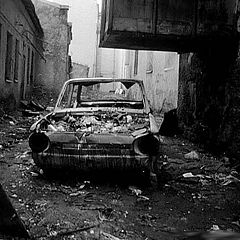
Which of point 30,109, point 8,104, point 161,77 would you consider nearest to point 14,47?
point 8,104

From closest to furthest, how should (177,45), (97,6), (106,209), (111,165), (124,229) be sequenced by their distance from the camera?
(124,229) < (106,209) < (111,165) < (177,45) < (97,6)

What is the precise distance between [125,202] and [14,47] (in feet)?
35.8

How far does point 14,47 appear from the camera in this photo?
13.7 m

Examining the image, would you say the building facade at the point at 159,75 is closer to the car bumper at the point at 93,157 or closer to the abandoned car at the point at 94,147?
the abandoned car at the point at 94,147

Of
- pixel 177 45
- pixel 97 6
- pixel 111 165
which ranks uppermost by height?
pixel 97 6

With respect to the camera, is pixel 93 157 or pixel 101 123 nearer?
pixel 93 157

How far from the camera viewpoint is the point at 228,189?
4879 millimetres

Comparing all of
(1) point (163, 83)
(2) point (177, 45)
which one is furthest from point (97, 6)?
(2) point (177, 45)

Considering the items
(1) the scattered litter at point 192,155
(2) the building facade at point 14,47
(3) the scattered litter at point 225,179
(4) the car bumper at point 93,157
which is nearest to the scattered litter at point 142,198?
(4) the car bumper at point 93,157

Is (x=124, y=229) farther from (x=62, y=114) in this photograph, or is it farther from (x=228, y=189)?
(x=62, y=114)

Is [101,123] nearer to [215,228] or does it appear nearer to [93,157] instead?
[93,157]

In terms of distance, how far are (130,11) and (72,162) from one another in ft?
Answer: 8.80

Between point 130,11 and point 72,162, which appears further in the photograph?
point 130,11

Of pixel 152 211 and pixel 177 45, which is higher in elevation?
pixel 177 45
